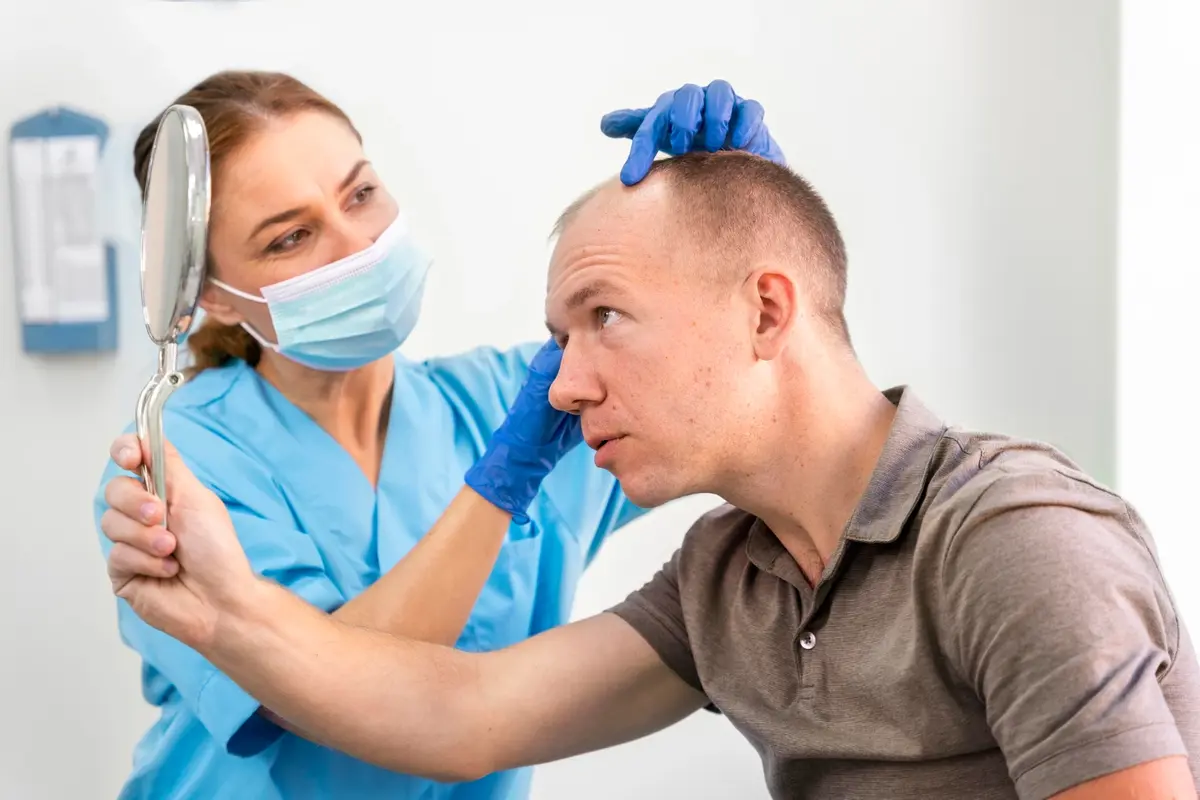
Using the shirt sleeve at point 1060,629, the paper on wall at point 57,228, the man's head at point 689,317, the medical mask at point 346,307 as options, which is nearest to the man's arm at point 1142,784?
the shirt sleeve at point 1060,629

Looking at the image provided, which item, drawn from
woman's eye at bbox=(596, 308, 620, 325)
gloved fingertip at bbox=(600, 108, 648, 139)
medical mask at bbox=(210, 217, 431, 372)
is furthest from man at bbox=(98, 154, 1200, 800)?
medical mask at bbox=(210, 217, 431, 372)

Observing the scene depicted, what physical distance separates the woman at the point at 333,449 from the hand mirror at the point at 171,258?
35 cm

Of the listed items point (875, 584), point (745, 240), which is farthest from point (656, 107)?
point (875, 584)

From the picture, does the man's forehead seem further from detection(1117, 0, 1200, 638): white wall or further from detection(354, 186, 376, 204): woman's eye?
detection(1117, 0, 1200, 638): white wall

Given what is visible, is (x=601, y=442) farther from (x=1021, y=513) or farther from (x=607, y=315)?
(x=1021, y=513)

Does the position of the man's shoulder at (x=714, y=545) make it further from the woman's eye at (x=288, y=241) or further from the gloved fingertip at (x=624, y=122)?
the woman's eye at (x=288, y=241)

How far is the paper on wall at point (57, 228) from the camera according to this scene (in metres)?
2.06

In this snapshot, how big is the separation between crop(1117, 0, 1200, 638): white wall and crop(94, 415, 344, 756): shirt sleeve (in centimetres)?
139

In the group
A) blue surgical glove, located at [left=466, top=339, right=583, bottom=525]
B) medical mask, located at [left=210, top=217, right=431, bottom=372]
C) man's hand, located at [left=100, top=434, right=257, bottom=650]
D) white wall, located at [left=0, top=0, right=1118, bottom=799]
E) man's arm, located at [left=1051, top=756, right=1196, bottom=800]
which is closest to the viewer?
man's arm, located at [left=1051, top=756, right=1196, bottom=800]

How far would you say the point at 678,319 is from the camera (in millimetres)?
1190

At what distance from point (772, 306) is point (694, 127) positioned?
0.20 meters

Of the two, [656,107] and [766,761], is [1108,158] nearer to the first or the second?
[656,107]

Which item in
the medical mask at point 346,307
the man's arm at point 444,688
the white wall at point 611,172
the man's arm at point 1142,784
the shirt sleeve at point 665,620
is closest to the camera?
the man's arm at point 1142,784

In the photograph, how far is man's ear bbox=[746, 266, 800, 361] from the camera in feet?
3.89
